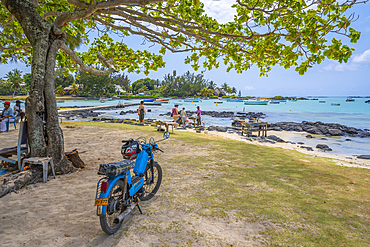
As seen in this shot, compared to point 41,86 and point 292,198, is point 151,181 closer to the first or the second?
point 292,198

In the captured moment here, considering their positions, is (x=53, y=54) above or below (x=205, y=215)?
above

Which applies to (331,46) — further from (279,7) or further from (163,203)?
(163,203)

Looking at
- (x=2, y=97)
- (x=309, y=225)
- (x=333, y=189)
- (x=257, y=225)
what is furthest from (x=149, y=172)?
(x=2, y=97)

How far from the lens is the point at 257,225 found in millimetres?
3068

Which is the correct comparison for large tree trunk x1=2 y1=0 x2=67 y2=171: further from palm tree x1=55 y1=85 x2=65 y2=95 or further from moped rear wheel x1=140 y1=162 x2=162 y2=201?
palm tree x1=55 y1=85 x2=65 y2=95

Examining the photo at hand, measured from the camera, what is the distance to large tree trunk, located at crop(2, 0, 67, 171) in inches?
174

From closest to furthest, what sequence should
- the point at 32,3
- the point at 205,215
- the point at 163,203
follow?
the point at 205,215
the point at 163,203
the point at 32,3

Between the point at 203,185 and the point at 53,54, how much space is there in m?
4.73

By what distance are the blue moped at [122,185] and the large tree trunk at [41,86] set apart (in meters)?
2.55

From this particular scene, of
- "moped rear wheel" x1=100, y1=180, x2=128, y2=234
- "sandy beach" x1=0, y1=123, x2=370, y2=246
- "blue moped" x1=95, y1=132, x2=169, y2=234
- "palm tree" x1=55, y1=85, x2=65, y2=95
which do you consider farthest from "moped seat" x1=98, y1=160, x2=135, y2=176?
"palm tree" x1=55, y1=85, x2=65, y2=95

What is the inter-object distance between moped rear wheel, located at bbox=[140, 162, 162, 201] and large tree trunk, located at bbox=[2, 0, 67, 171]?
250 cm

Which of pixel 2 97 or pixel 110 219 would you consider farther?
pixel 2 97

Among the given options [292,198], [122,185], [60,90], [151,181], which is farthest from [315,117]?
[60,90]

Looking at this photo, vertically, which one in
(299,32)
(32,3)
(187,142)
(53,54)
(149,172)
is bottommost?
(187,142)
